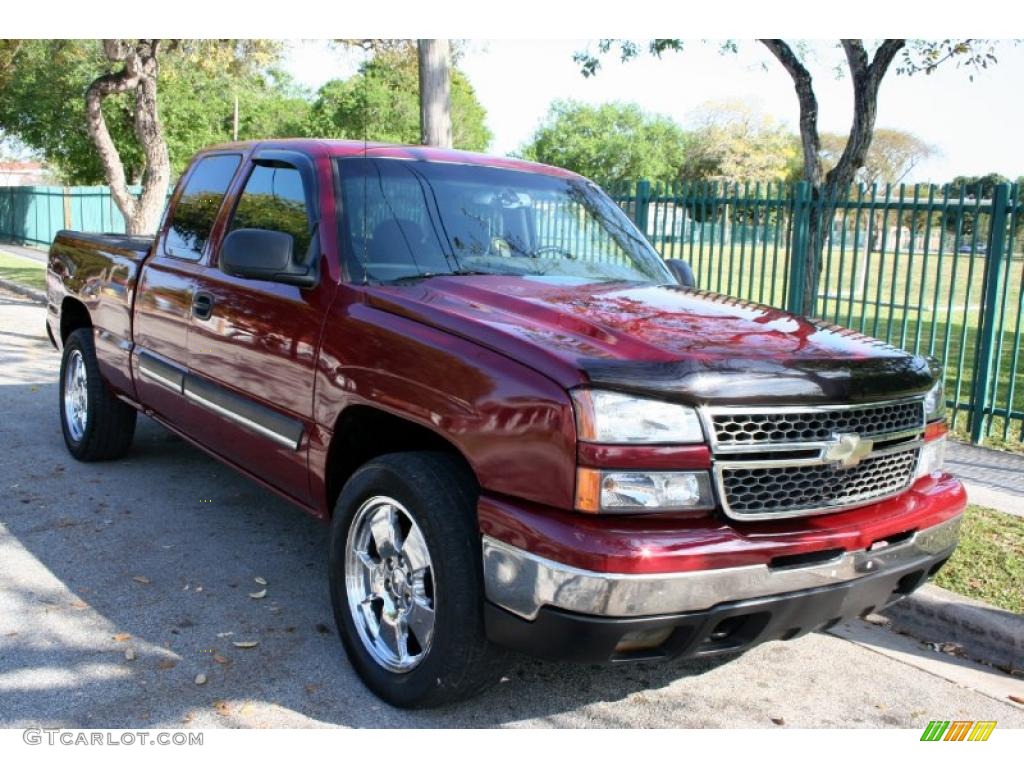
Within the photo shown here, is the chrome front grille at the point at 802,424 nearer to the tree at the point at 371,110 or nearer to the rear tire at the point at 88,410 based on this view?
the rear tire at the point at 88,410

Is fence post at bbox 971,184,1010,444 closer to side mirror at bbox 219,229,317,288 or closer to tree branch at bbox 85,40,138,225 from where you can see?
side mirror at bbox 219,229,317,288

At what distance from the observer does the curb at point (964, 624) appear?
412cm

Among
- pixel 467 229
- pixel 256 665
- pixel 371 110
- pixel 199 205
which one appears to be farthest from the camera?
pixel 371 110

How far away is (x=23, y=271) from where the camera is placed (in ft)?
69.4

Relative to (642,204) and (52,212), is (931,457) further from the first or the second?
(52,212)

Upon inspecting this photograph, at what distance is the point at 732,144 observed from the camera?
8838cm

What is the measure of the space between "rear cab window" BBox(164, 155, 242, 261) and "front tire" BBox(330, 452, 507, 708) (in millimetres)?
2103

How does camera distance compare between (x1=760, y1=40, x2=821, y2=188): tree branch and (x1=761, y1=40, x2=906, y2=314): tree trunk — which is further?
(x1=760, y1=40, x2=821, y2=188): tree branch

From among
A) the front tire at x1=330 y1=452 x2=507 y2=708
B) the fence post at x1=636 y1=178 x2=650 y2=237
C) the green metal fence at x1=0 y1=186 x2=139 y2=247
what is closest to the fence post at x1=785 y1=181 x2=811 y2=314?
the fence post at x1=636 y1=178 x2=650 y2=237

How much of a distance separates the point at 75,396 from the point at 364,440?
3586 millimetres

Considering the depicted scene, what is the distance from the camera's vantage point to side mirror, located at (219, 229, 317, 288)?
150 inches

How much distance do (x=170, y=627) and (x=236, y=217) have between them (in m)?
1.96

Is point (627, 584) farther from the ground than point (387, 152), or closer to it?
closer to it

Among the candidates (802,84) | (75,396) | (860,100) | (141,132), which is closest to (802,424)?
(75,396)
